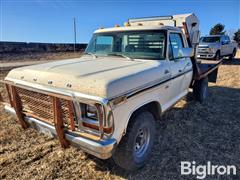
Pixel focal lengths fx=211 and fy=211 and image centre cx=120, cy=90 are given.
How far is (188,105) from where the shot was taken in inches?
238

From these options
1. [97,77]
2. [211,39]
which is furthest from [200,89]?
[211,39]

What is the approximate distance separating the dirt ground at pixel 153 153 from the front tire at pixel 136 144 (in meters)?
0.21

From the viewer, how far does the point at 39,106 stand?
2.91m

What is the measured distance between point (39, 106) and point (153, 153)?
6.69 ft

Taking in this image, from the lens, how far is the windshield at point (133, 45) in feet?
12.7

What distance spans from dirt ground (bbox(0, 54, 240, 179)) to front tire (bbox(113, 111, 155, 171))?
208mm

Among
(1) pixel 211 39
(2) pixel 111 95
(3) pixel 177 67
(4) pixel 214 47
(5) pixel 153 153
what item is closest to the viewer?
(2) pixel 111 95

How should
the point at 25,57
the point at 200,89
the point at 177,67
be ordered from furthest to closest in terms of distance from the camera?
the point at 25,57
the point at 200,89
the point at 177,67

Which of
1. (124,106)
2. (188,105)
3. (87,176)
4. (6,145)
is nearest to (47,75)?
(124,106)

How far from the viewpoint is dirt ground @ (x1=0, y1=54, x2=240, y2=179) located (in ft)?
10.2

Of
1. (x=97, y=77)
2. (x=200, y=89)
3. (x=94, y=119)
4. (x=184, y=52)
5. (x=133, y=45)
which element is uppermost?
(x=133, y=45)

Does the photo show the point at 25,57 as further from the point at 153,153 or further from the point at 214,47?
the point at 153,153

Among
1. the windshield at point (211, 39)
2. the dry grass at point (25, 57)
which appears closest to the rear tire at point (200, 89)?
the windshield at point (211, 39)

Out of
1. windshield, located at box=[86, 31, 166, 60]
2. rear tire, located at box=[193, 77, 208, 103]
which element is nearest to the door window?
windshield, located at box=[86, 31, 166, 60]
